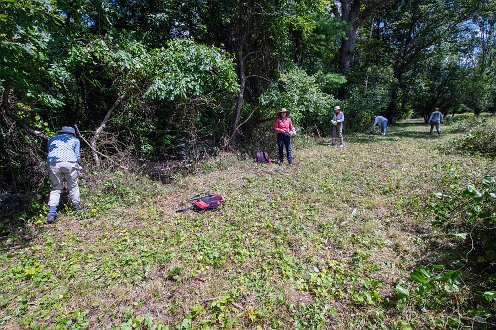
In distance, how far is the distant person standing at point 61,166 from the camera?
13.7 feet

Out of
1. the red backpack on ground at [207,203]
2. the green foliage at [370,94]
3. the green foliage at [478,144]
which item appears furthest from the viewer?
the green foliage at [370,94]

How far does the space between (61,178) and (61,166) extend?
27 cm

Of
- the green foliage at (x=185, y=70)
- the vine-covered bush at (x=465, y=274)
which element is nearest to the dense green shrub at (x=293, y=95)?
the green foliage at (x=185, y=70)

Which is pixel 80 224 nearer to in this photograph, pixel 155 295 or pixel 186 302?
pixel 155 295

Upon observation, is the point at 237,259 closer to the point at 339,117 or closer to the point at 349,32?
the point at 339,117

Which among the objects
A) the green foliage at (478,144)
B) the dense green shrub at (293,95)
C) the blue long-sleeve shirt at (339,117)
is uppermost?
the dense green shrub at (293,95)

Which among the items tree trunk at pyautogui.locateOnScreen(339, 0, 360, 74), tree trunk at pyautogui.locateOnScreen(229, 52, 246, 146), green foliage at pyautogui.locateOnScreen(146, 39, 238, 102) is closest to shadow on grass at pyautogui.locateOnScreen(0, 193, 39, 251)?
green foliage at pyautogui.locateOnScreen(146, 39, 238, 102)

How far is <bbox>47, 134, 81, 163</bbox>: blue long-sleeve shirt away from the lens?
13.7ft

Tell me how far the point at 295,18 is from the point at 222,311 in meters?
8.43

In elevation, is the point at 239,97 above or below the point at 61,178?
above

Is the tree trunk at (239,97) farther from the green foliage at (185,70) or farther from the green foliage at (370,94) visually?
the green foliage at (370,94)

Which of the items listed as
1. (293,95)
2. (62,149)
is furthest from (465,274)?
(293,95)

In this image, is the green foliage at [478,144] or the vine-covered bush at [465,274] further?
the green foliage at [478,144]

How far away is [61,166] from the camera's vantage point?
13.7 ft
